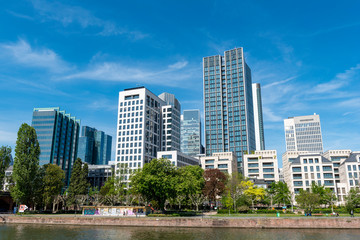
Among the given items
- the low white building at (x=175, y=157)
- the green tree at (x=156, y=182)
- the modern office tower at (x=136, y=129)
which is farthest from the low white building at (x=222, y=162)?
the green tree at (x=156, y=182)

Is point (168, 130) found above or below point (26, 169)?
above

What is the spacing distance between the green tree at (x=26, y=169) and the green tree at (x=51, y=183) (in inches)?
139

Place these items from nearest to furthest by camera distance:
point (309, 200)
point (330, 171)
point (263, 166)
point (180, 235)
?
1. point (180, 235)
2. point (309, 200)
3. point (330, 171)
4. point (263, 166)

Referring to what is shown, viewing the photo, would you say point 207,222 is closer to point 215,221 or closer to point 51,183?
point 215,221

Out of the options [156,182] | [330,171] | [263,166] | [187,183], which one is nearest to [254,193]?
[187,183]

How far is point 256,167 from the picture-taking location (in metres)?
167

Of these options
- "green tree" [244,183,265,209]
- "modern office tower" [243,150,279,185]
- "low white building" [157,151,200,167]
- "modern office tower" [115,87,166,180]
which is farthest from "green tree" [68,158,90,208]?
"modern office tower" [243,150,279,185]

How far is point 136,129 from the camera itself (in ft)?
550

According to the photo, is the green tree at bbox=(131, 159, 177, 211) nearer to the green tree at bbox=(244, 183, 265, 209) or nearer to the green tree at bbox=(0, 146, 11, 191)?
the green tree at bbox=(244, 183, 265, 209)

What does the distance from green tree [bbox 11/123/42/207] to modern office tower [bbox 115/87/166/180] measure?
2725 inches

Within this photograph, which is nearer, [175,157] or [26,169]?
[26,169]

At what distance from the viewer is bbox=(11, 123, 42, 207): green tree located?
284 feet

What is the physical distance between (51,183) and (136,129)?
2917 inches

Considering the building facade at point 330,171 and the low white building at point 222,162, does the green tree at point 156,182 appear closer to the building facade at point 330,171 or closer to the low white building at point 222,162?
the building facade at point 330,171
